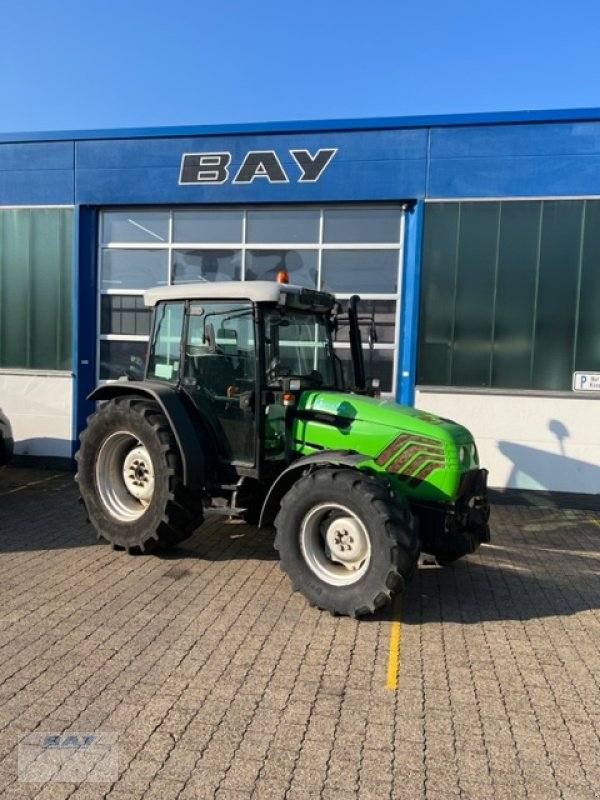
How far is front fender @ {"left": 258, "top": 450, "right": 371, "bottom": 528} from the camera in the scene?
4.64 meters

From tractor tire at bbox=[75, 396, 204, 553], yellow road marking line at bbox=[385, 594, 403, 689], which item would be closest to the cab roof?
tractor tire at bbox=[75, 396, 204, 553]

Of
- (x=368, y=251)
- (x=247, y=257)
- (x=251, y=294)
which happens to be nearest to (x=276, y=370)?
(x=251, y=294)

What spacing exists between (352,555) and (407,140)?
22.2ft

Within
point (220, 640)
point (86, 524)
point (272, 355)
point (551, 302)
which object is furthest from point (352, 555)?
point (551, 302)

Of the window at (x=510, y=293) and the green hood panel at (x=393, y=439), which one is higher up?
the window at (x=510, y=293)

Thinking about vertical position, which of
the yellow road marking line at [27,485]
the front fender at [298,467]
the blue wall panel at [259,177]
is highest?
the blue wall panel at [259,177]

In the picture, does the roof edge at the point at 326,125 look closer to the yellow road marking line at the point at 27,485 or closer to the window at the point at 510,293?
the window at the point at 510,293

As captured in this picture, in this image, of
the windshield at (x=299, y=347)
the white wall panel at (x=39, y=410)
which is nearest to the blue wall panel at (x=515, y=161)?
the windshield at (x=299, y=347)

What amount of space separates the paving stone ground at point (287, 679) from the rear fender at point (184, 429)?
867 mm

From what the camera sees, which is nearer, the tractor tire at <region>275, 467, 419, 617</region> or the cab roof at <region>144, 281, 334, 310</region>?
the tractor tire at <region>275, 467, 419, 617</region>

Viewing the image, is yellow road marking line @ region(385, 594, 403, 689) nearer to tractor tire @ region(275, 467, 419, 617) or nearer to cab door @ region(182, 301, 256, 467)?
tractor tire @ region(275, 467, 419, 617)

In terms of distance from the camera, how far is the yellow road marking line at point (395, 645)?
3652 mm

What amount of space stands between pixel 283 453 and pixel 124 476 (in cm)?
167

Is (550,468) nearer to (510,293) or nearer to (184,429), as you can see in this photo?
(510,293)
